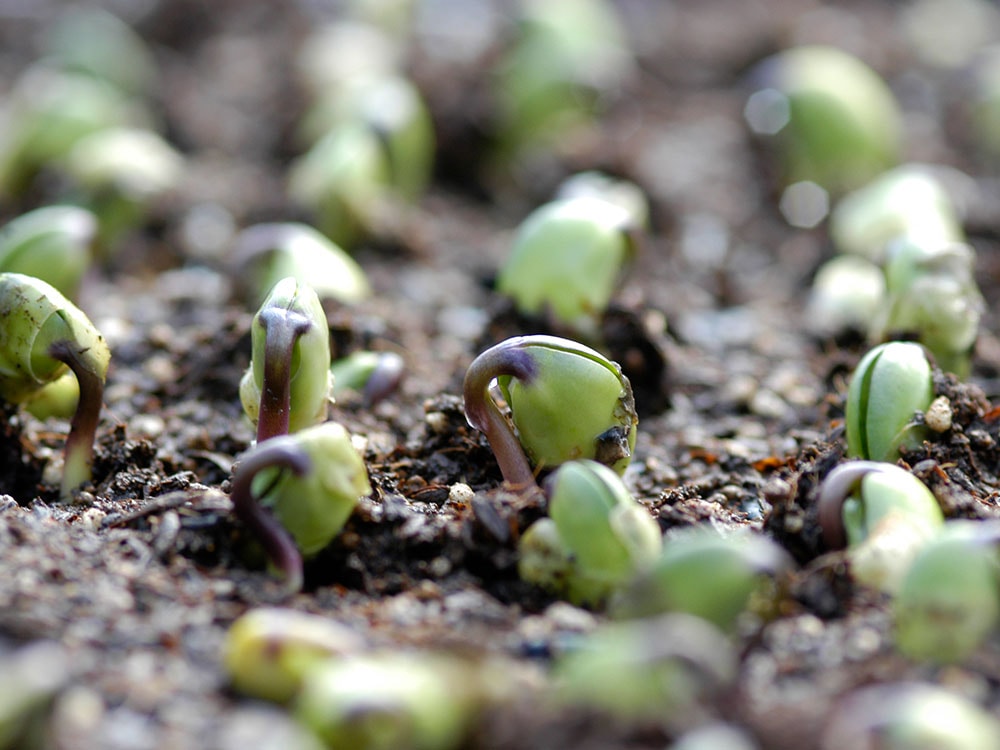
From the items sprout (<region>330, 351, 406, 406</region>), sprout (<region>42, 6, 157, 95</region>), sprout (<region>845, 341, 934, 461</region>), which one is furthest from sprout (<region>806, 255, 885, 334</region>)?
sprout (<region>42, 6, 157, 95</region>)

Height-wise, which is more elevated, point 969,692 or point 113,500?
point 969,692

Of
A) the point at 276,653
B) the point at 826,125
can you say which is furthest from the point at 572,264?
the point at 826,125

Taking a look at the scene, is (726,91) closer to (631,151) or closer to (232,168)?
(631,151)

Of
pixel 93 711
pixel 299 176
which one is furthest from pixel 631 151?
pixel 93 711

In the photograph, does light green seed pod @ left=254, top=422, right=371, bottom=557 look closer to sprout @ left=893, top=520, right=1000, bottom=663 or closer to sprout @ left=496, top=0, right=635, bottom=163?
sprout @ left=893, top=520, right=1000, bottom=663

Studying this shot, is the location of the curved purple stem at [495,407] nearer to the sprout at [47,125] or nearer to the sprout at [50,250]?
the sprout at [50,250]
